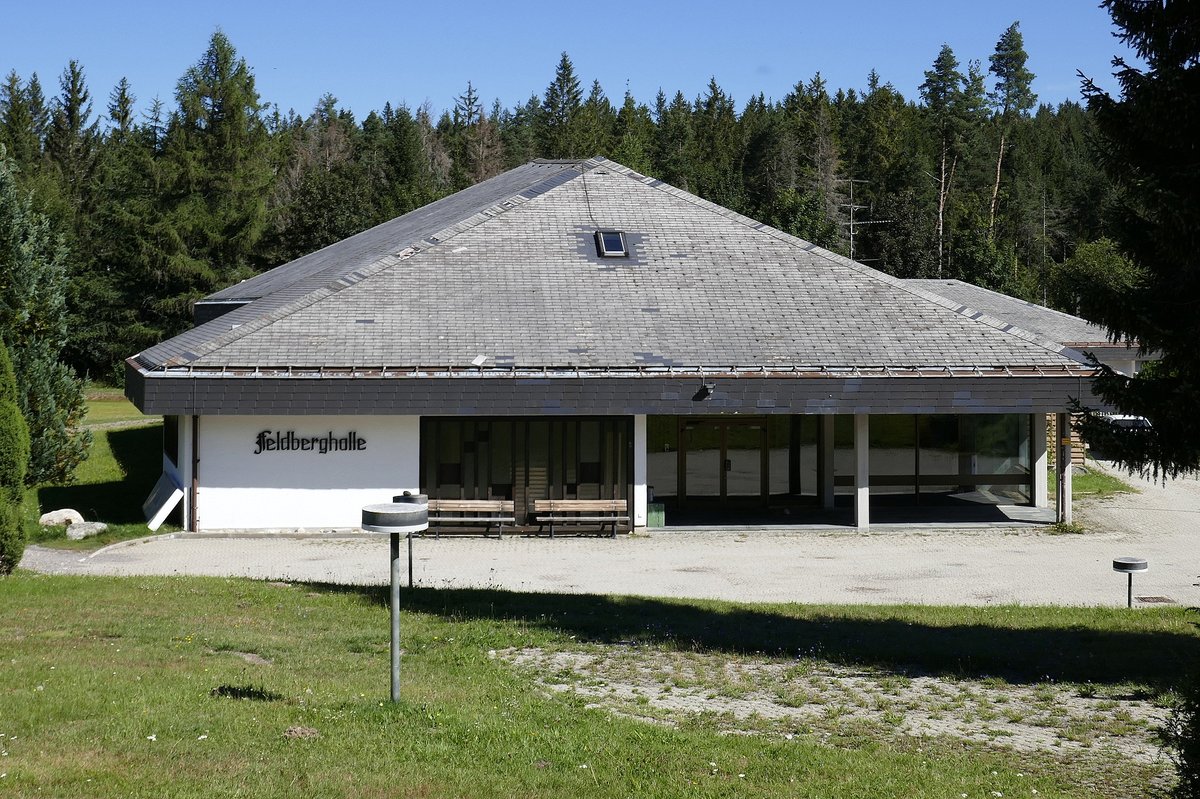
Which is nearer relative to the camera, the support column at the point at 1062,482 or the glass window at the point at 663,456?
the support column at the point at 1062,482

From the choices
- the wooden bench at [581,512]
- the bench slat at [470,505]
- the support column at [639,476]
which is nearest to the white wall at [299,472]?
the bench slat at [470,505]

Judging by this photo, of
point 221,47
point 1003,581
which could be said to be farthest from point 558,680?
point 221,47

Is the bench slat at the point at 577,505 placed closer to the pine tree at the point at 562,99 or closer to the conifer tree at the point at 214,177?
the conifer tree at the point at 214,177

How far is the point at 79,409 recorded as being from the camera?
81.8 feet

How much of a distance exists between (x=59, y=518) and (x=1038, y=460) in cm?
2066

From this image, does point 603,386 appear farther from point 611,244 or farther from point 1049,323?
point 1049,323

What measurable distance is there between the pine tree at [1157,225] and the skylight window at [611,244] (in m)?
18.6

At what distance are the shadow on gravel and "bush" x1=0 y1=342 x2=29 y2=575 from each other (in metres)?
4.25

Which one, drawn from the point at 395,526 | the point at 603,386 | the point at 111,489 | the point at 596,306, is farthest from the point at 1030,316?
the point at 395,526

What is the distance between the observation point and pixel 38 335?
22.8 m

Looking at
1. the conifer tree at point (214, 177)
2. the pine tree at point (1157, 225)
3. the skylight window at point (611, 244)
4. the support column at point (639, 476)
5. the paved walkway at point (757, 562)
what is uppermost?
the conifer tree at point (214, 177)

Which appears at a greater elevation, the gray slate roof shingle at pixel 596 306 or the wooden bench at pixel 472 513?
the gray slate roof shingle at pixel 596 306

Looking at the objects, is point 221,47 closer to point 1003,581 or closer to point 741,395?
point 741,395

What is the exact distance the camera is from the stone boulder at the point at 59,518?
2377 centimetres
